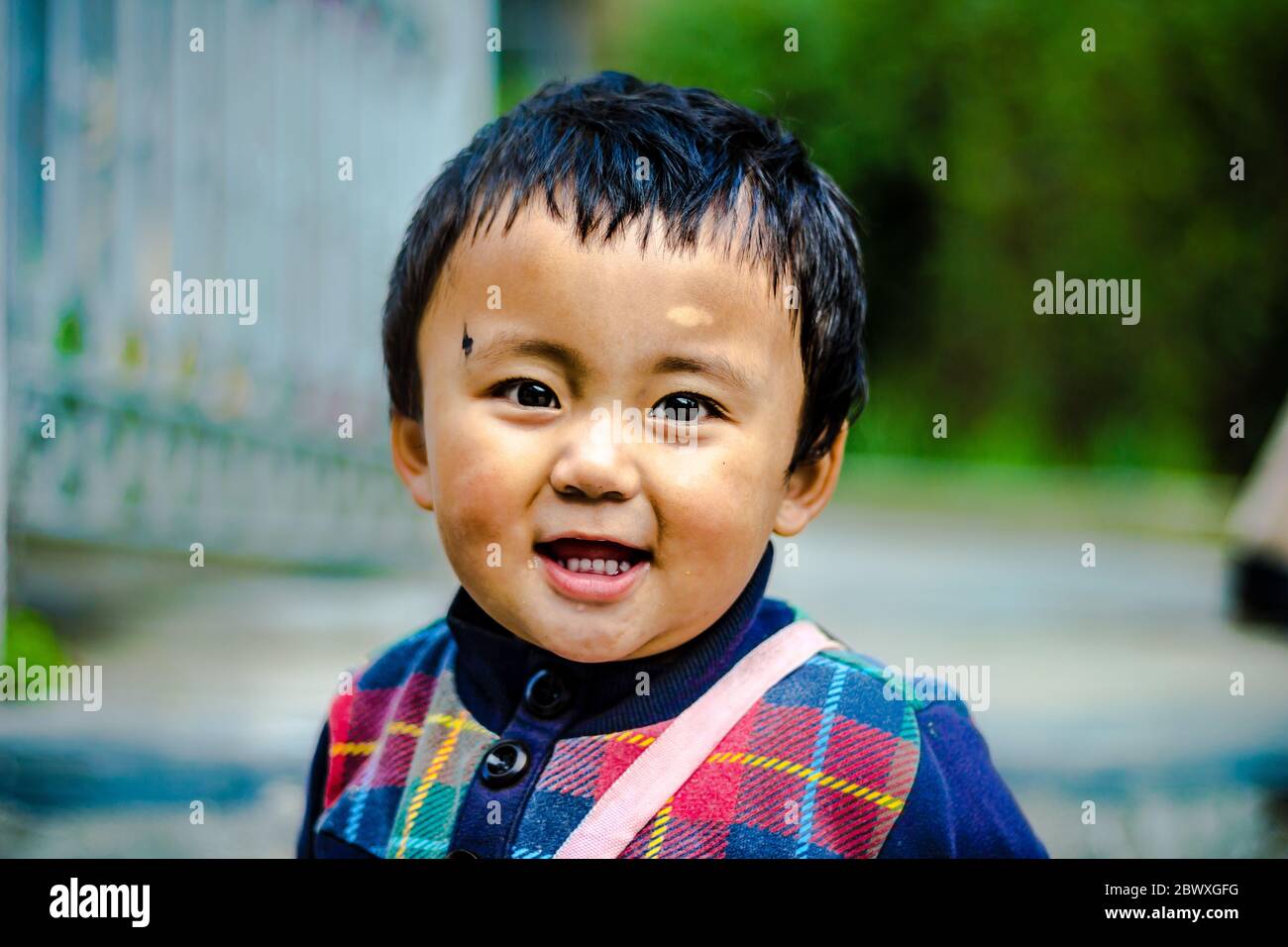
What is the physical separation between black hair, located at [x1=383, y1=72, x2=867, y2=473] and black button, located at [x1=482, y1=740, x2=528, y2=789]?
35 cm

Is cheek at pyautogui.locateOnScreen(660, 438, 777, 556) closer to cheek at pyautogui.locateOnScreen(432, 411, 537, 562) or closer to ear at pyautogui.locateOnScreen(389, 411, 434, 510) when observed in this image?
cheek at pyautogui.locateOnScreen(432, 411, 537, 562)

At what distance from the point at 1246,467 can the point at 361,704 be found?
244 inches

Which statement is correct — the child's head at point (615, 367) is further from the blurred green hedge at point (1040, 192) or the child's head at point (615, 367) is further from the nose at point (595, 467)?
the blurred green hedge at point (1040, 192)

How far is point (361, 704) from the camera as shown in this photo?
1.39 m

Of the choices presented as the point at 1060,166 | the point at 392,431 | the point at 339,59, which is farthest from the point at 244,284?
the point at 1060,166

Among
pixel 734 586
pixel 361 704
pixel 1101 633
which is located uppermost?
Answer: pixel 734 586

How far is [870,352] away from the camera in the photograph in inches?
291

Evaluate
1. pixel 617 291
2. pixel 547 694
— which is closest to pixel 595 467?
pixel 617 291

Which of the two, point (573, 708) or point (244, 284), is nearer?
point (573, 708)

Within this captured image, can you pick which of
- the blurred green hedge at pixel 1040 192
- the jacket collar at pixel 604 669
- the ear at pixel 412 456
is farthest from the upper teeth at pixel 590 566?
the blurred green hedge at pixel 1040 192

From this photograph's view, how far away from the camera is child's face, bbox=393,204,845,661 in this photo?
3.66 ft

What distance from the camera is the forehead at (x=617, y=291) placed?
111 centimetres

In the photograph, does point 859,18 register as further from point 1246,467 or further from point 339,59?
point 339,59

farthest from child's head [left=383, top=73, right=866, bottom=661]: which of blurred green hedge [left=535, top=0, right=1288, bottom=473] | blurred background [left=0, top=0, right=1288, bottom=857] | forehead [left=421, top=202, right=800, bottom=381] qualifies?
blurred green hedge [left=535, top=0, right=1288, bottom=473]
